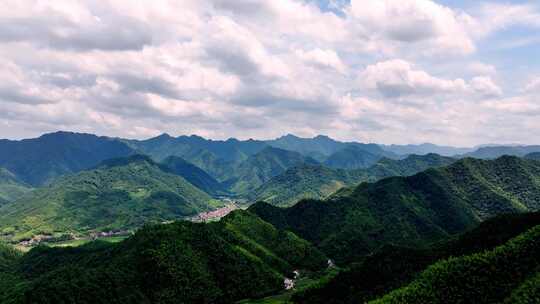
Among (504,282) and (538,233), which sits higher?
(538,233)

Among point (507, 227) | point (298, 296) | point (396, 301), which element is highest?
point (507, 227)

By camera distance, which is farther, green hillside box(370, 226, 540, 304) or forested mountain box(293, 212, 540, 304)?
forested mountain box(293, 212, 540, 304)

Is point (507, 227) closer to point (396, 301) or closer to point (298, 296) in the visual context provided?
point (396, 301)

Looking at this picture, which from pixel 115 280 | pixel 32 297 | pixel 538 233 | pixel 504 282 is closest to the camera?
pixel 504 282

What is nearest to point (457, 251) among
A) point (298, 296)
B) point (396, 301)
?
point (396, 301)

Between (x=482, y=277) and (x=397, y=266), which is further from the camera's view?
(x=397, y=266)
